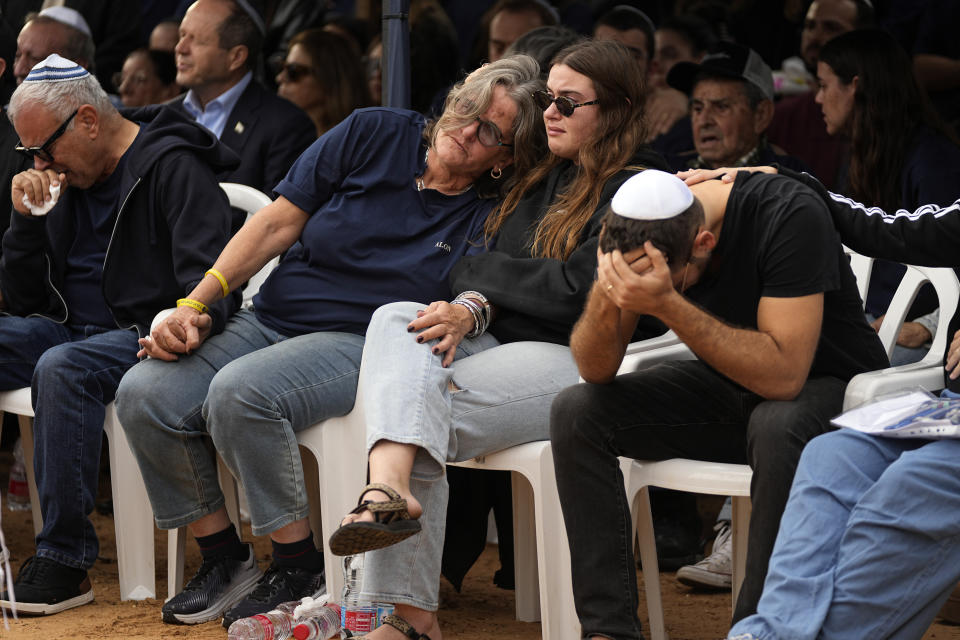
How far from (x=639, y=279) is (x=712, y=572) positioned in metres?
1.47

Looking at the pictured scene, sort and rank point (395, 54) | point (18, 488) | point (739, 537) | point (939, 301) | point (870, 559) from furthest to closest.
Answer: point (18, 488) < point (395, 54) < point (939, 301) < point (739, 537) < point (870, 559)

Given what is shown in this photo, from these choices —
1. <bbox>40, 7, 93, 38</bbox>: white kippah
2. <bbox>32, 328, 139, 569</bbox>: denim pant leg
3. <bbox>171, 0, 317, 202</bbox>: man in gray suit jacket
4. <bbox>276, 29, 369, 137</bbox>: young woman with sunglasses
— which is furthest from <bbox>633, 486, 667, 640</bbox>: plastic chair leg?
<bbox>40, 7, 93, 38</bbox>: white kippah

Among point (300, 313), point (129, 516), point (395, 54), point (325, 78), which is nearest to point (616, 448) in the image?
point (300, 313)

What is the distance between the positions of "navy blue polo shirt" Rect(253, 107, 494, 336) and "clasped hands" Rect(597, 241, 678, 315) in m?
0.91

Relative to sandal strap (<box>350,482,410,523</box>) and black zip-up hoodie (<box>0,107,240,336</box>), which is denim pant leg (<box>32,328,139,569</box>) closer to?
black zip-up hoodie (<box>0,107,240,336</box>)

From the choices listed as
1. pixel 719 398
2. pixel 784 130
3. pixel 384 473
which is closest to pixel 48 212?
pixel 384 473

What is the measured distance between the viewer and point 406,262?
3688mm

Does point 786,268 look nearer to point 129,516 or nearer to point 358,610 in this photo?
point 358,610

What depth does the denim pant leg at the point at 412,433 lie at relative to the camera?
3.15 metres

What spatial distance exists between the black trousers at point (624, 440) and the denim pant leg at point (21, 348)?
1818 mm

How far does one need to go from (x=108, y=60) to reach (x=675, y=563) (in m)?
4.16

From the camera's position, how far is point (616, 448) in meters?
3.05

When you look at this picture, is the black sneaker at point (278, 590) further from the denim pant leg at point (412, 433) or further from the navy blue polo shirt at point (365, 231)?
the navy blue polo shirt at point (365, 231)

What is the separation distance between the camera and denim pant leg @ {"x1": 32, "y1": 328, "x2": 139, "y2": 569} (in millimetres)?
3744
